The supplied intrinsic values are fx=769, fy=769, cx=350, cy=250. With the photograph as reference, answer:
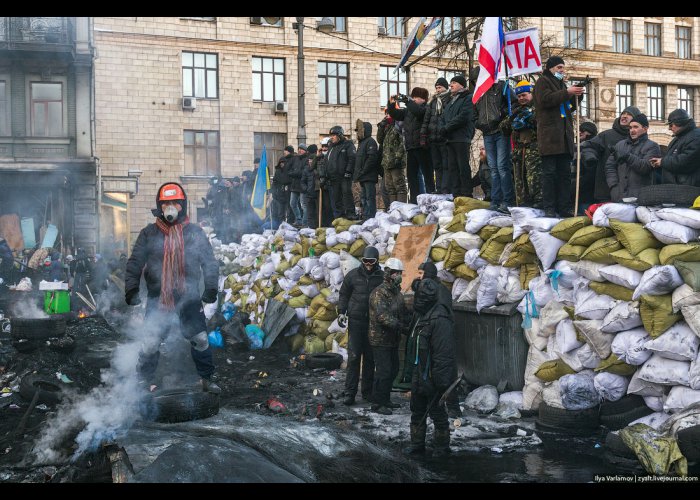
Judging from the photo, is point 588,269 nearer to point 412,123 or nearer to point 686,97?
point 412,123

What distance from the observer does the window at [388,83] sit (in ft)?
106

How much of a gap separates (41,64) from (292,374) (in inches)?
778

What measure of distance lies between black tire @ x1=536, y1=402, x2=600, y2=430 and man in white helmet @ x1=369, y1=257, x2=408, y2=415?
1.97 m

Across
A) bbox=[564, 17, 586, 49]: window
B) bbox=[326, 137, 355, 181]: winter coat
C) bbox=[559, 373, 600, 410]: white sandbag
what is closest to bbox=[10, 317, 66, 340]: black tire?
bbox=[326, 137, 355, 181]: winter coat

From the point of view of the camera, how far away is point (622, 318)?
6.83 meters

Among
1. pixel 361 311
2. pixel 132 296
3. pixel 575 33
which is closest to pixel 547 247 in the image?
pixel 361 311

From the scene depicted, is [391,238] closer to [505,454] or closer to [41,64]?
[505,454]

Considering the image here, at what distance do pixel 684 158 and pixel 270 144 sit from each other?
24.7 m

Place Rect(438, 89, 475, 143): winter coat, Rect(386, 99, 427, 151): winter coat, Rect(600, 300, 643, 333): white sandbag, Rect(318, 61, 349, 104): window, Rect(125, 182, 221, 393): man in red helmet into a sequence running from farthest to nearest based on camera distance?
Rect(318, 61, 349, 104): window
Rect(386, 99, 427, 151): winter coat
Rect(438, 89, 475, 143): winter coat
Rect(125, 182, 221, 393): man in red helmet
Rect(600, 300, 643, 333): white sandbag

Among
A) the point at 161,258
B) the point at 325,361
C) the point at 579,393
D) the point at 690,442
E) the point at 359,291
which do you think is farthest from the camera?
the point at 325,361

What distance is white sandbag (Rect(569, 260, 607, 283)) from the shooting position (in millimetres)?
7266

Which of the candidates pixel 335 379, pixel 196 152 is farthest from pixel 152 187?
pixel 335 379

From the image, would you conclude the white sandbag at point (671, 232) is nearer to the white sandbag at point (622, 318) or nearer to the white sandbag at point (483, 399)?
the white sandbag at point (622, 318)

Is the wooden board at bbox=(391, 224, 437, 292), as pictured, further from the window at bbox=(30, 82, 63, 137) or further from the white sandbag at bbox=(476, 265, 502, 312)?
the window at bbox=(30, 82, 63, 137)
